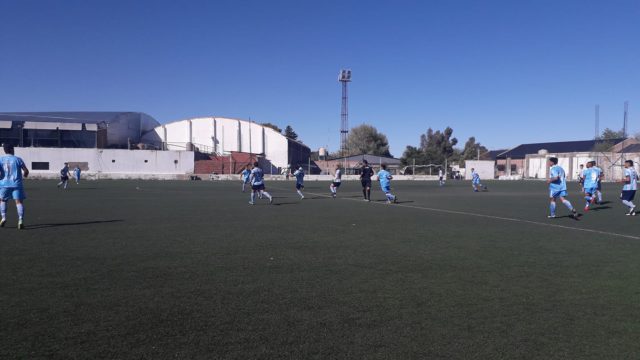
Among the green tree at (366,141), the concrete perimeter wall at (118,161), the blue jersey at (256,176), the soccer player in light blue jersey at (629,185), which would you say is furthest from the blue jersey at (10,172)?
the green tree at (366,141)

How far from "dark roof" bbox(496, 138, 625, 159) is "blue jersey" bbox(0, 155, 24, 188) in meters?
88.2

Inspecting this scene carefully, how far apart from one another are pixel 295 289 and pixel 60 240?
19.3 ft

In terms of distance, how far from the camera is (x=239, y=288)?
5320 mm

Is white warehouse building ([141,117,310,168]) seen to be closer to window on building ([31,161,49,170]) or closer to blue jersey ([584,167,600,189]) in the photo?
window on building ([31,161,49,170])

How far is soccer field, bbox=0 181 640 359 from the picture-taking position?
3650 mm

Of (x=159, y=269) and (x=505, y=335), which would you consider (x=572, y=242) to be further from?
(x=159, y=269)

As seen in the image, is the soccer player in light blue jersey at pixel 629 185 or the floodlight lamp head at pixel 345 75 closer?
the soccer player in light blue jersey at pixel 629 185

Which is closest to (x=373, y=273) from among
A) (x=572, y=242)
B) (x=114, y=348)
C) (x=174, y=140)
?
(x=114, y=348)

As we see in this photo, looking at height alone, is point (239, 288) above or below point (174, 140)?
below

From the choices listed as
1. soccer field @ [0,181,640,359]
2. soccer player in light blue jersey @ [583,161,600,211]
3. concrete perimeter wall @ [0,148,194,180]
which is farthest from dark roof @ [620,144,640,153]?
soccer field @ [0,181,640,359]

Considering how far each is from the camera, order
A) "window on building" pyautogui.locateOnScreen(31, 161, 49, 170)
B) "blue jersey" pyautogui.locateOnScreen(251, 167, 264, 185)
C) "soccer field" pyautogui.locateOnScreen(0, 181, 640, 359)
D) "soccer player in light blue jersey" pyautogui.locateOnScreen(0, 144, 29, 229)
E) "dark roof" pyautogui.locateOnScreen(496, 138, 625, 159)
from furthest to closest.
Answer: "dark roof" pyautogui.locateOnScreen(496, 138, 625, 159)
"window on building" pyautogui.locateOnScreen(31, 161, 49, 170)
"blue jersey" pyautogui.locateOnScreen(251, 167, 264, 185)
"soccer player in light blue jersey" pyautogui.locateOnScreen(0, 144, 29, 229)
"soccer field" pyautogui.locateOnScreen(0, 181, 640, 359)

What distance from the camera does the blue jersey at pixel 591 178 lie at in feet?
55.0

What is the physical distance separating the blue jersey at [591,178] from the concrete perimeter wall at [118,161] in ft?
148

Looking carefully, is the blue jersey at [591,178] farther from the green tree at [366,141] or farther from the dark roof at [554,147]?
the green tree at [366,141]
